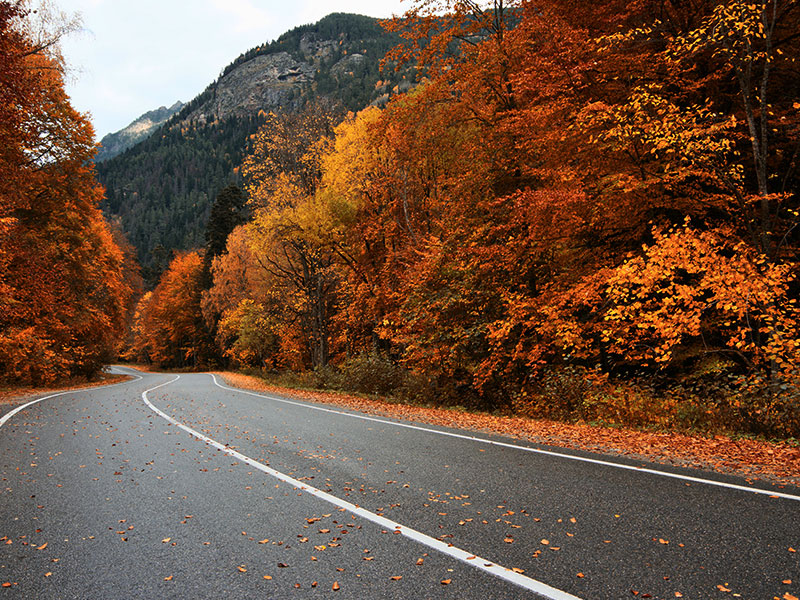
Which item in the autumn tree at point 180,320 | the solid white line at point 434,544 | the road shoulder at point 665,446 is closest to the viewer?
the solid white line at point 434,544

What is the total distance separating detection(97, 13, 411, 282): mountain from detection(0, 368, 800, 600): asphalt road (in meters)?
79.1

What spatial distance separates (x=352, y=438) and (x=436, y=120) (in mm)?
10808

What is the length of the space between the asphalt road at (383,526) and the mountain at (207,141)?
7911 cm

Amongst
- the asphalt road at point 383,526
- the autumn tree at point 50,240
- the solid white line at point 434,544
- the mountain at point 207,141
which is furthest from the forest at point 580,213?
the mountain at point 207,141

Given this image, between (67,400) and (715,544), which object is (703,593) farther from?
(67,400)

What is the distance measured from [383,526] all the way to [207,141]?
169165 millimetres

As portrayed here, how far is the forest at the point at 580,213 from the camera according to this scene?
8.99m

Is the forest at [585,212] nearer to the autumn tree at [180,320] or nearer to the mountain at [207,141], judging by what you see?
the autumn tree at [180,320]

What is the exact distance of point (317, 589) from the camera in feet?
10.1

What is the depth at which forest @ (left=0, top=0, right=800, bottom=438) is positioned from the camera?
8992 mm

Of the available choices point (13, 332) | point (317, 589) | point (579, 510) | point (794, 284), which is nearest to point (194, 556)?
point (317, 589)

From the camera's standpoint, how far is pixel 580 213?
39.9ft

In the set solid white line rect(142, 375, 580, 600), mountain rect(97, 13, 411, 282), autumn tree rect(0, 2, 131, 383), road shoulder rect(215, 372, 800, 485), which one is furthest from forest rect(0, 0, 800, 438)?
mountain rect(97, 13, 411, 282)

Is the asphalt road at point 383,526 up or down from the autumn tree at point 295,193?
down
